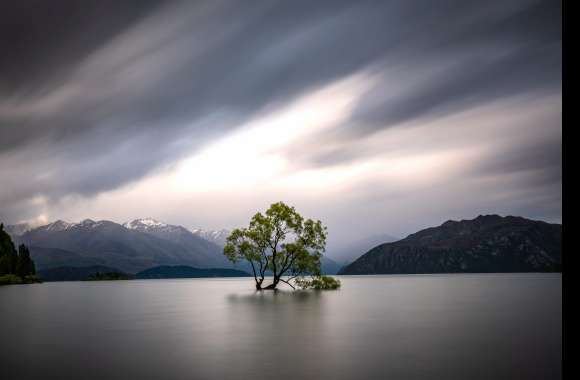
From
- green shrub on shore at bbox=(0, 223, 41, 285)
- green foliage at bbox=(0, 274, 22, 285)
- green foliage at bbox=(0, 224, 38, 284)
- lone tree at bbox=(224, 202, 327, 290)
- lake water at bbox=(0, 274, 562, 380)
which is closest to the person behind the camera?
lake water at bbox=(0, 274, 562, 380)

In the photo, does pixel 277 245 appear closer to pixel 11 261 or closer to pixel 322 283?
pixel 322 283

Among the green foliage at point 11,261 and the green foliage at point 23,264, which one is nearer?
the green foliage at point 11,261

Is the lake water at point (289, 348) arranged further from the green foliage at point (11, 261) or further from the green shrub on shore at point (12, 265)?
the green foliage at point (11, 261)

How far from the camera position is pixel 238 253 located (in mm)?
80125

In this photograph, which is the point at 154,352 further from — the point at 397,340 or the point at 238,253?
the point at 238,253

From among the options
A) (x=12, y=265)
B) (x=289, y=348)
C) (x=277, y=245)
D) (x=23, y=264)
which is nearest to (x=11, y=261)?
(x=12, y=265)

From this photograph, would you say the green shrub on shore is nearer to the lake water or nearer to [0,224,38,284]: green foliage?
[0,224,38,284]: green foliage

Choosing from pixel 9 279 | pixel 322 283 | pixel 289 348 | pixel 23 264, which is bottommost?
pixel 9 279

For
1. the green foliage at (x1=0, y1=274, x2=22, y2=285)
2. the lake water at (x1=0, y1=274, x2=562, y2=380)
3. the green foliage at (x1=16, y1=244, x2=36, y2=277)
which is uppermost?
the lake water at (x1=0, y1=274, x2=562, y2=380)

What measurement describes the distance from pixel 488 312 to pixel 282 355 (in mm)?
26410

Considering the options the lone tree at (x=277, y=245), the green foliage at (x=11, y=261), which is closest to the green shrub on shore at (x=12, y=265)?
the green foliage at (x=11, y=261)

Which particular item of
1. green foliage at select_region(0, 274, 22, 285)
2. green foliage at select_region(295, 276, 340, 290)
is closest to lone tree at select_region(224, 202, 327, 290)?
green foliage at select_region(295, 276, 340, 290)

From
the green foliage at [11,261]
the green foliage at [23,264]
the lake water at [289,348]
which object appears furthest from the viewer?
the green foliage at [23,264]

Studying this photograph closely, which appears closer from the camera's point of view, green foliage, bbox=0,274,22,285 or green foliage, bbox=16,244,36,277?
green foliage, bbox=0,274,22,285
